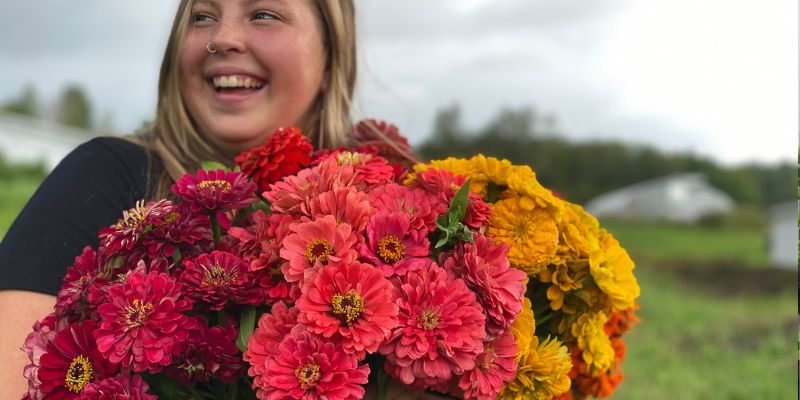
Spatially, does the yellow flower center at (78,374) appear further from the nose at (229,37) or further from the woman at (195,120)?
the nose at (229,37)

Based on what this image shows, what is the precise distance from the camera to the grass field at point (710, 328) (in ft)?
19.0

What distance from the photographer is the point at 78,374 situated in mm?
1068

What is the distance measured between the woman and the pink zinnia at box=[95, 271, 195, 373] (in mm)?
412

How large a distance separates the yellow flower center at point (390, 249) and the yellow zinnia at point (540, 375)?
11.2 inches

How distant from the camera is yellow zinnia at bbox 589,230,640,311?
4.03 feet

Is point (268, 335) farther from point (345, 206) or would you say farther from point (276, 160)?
point (276, 160)

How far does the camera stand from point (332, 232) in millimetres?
1017

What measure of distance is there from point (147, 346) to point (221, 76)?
81 centimetres

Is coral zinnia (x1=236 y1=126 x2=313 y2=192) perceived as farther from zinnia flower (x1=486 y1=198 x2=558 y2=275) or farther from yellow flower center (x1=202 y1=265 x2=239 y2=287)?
zinnia flower (x1=486 y1=198 x2=558 y2=275)

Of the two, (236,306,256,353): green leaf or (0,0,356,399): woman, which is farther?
(0,0,356,399): woman

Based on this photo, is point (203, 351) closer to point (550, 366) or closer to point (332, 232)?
point (332, 232)

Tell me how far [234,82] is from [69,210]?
446 mm

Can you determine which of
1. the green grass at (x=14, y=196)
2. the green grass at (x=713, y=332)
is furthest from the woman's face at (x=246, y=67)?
the green grass at (x=14, y=196)

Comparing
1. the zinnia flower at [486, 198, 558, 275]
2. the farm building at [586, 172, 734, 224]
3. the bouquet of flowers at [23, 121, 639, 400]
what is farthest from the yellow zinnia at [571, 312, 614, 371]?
the farm building at [586, 172, 734, 224]
